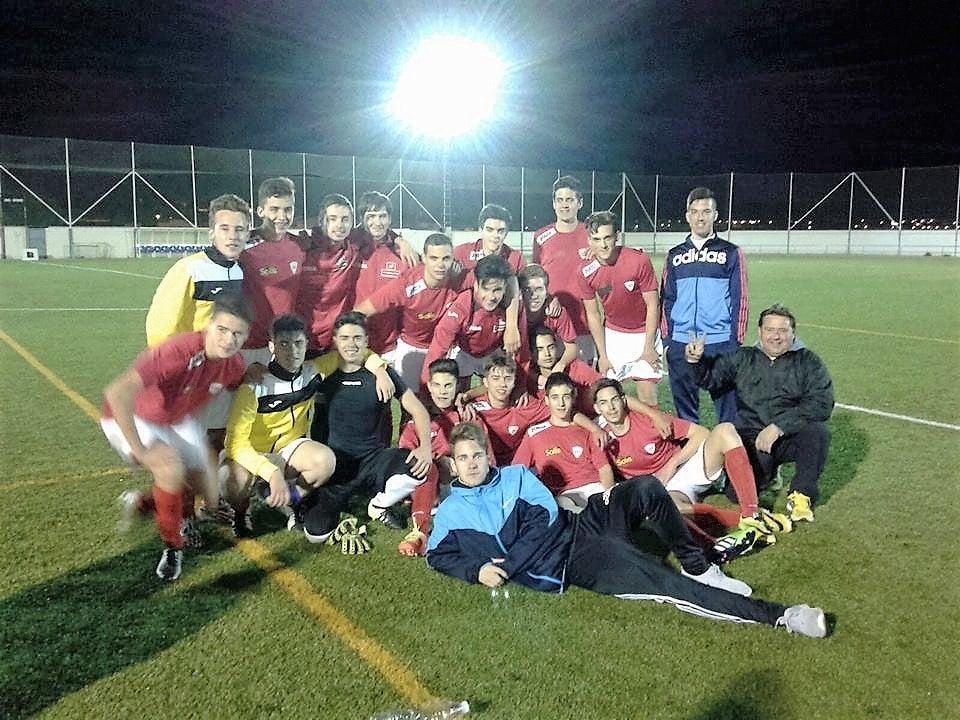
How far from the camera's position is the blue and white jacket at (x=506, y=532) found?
3525 mm

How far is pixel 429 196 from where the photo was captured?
38.4 meters

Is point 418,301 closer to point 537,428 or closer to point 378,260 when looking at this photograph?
point 378,260

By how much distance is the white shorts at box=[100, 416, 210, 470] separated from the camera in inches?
148

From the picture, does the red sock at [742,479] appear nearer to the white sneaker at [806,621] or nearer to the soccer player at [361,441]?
the white sneaker at [806,621]

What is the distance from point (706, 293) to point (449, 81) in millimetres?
30982

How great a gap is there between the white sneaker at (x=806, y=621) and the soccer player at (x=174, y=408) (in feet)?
8.21

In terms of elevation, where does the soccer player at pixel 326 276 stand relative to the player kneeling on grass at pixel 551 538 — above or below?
above

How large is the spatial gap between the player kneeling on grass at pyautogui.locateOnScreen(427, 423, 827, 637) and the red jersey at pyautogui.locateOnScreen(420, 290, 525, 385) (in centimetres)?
126

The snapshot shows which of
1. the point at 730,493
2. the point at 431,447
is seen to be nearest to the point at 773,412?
the point at 730,493

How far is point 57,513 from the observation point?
448 centimetres

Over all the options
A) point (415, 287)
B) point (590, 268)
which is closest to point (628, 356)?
point (590, 268)

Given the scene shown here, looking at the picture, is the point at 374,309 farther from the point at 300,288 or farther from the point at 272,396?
the point at 272,396

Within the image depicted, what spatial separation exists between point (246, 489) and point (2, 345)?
318 inches

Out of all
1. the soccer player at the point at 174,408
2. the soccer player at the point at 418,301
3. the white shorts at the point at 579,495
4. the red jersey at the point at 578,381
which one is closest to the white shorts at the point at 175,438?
the soccer player at the point at 174,408
